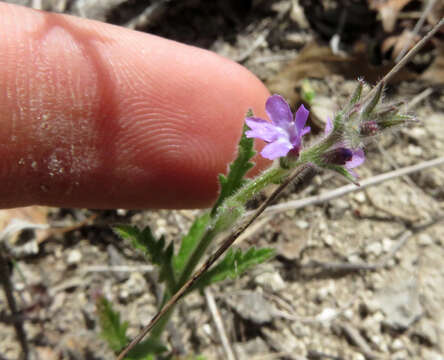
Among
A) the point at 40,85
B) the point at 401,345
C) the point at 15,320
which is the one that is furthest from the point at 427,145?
the point at 15,320

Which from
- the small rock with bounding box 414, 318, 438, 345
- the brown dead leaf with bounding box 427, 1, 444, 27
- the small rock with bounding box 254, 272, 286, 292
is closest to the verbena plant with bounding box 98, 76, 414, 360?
the small rock with bounding box 254, 272, 286, 292

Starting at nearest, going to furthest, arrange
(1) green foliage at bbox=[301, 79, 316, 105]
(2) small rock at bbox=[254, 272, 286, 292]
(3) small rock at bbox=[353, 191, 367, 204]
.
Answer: (2) small rock at bbox=[254, 272, 286, 292]
(3) small rock at bbox=[353, 191, 367, 204]
(1) green foliage at bbox=[301, 79, 316, 105]

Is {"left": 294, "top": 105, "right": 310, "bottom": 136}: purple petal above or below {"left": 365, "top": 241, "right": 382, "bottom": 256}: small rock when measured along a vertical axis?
above

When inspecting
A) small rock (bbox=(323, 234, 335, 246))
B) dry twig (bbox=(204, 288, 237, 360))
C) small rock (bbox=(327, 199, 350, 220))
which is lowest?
dry twig (bbox=(204, 288, 237, 360))

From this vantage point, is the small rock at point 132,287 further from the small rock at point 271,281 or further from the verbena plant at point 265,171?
the small rock at point 271,281

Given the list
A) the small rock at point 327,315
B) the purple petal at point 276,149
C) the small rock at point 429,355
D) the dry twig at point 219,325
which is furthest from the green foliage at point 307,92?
the small rock at point 429,355

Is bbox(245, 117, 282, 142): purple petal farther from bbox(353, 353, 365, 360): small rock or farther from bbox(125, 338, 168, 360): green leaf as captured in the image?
bbox(353, 353, 365, 360): small rock

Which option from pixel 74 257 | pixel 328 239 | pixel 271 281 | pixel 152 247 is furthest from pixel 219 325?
pixel 74 257
